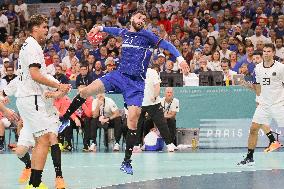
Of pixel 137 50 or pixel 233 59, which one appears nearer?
pixel 137 50

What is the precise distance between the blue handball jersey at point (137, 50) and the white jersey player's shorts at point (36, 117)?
319cm

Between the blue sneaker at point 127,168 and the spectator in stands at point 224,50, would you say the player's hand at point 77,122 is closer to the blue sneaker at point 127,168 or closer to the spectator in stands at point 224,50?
the spectator in stands at point 224,50

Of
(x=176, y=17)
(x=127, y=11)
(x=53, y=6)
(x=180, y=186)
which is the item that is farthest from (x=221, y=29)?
(x=180, y=186)

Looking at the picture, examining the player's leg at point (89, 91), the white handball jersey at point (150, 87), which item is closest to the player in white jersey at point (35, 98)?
the player's leg at point (89, 91)

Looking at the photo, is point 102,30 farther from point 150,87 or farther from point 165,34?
point 165,34

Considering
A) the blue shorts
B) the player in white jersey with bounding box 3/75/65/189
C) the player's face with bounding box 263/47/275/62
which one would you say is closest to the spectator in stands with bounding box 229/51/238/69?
the player's face with bounding box 263/47/275/62

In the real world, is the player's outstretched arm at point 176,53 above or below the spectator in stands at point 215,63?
below

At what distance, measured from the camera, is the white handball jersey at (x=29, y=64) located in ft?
34.1

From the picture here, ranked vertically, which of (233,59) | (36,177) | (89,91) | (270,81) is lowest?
(36,177)

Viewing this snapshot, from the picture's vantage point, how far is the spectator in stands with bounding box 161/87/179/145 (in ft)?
67.3

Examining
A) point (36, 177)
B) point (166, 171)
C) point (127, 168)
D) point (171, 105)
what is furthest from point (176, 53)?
point (171, 105)

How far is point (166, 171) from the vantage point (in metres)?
14.2

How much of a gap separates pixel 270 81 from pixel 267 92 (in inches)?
8.7

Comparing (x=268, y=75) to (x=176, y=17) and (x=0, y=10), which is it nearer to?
(x=176, y=17)
